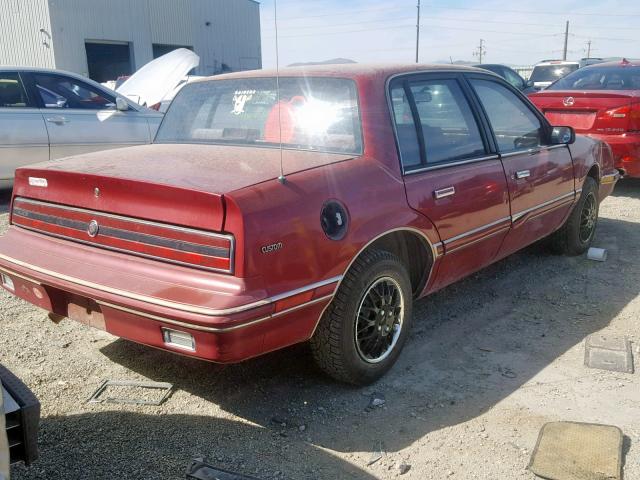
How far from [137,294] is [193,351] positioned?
330 mm

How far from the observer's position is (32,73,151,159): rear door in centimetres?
708

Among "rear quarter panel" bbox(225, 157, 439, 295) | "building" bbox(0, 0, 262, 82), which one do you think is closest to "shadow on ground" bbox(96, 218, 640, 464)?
"rear quarter panel" bbox(225, 157, 439, 295)

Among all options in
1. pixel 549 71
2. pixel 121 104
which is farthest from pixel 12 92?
pixel 549 71

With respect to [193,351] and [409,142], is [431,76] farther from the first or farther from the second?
[193,351]

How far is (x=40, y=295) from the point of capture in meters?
2.97

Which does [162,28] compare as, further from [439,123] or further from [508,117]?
[439,123]

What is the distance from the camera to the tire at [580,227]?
17.0 ft

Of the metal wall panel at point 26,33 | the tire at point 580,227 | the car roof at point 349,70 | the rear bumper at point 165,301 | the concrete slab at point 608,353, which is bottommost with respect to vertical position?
the concrete slab at point 608,353

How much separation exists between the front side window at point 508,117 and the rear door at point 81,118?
4799mm

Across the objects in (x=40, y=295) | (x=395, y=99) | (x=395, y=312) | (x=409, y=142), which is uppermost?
(x=395, y=99)

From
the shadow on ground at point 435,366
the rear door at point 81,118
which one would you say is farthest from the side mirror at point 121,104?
the shadow on ground at point 435,366

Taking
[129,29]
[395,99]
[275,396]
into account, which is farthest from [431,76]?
[129,29]

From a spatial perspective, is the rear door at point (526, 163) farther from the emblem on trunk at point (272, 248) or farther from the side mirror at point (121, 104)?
the side mirror at point (121, 104)

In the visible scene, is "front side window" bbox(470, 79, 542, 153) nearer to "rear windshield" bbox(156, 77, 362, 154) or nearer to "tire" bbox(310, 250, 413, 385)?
"rear windshield" bbox(156, 77, 362, 154)
